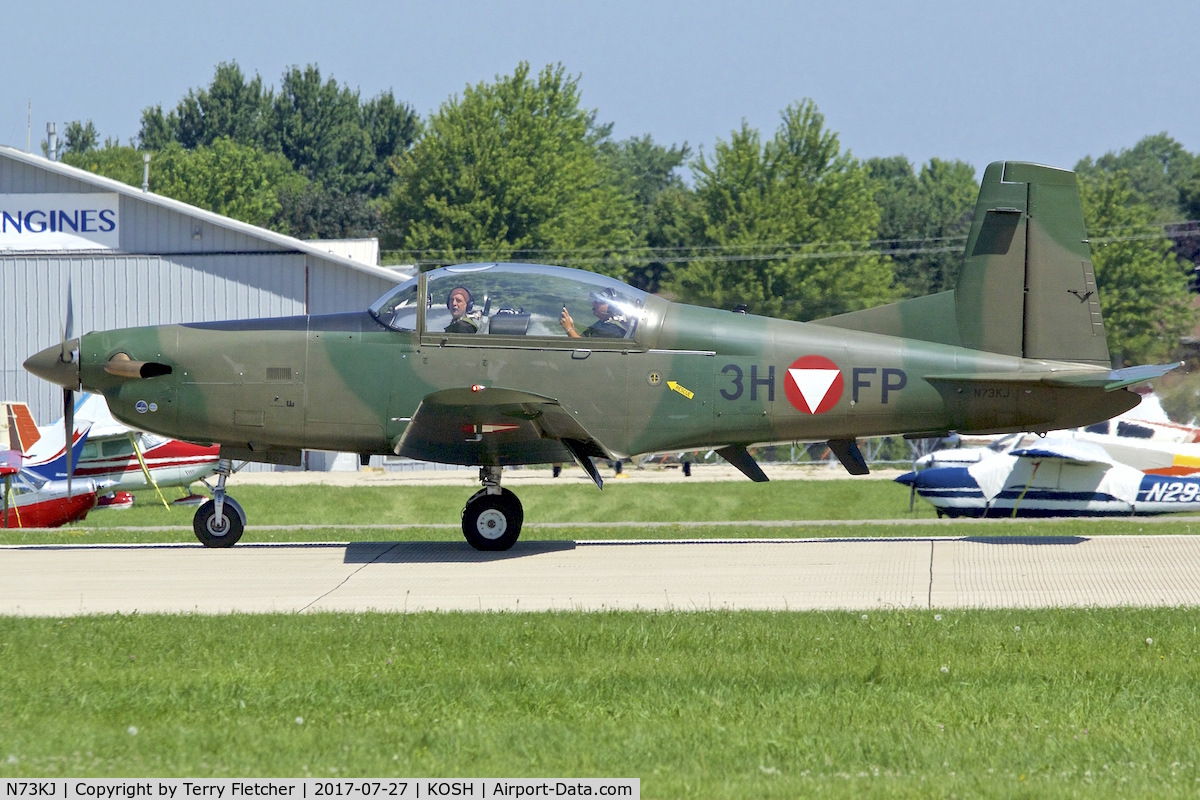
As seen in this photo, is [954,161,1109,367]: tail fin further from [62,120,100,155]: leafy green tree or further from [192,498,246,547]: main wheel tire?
[62,120,100,155]: leafy green tree

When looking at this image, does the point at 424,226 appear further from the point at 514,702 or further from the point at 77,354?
the point at 514,702

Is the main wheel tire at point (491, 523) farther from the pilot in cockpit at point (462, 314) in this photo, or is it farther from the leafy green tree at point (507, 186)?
the leafy green tree at point (507, 186)

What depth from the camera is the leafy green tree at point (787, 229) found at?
5756 cm

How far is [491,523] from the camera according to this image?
11.5 m

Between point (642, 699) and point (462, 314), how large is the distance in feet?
18.6

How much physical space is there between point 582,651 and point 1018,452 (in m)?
15.1

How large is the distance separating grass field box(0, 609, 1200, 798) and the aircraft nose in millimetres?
3901

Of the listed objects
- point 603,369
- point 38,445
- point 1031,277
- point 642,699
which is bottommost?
point 38,445

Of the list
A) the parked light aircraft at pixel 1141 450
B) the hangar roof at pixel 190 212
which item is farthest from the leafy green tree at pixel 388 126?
the parked light aircraft at pixel 1141 450

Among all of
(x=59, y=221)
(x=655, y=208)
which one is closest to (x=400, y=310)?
(x=59, y=221)

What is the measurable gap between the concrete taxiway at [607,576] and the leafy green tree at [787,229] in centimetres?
4514

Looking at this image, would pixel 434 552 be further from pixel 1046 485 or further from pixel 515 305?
pixel 1046 485

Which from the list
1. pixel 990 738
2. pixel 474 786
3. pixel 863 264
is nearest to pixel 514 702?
pixel 474 786
